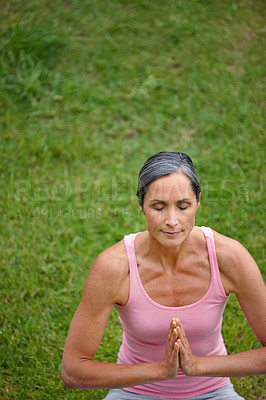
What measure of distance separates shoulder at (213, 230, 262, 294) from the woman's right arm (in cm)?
50

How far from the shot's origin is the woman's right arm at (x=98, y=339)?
2.38 metres

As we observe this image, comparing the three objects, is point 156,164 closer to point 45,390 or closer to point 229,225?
point 45,390

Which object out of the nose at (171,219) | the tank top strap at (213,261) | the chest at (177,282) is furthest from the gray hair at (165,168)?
the chest at (177,282)

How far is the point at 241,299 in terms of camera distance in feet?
8.08

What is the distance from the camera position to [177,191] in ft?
7.27

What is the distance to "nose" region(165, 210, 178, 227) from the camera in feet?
7.34

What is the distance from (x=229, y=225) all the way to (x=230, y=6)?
3.15 metres

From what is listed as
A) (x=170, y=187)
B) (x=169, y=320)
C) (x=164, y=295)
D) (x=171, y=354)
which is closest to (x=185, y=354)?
(x=171, y=354)

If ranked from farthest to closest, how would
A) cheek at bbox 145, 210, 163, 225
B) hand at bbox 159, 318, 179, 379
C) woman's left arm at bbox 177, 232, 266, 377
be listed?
1. woman's left arm at bbox 177, 232, 266, 377
2. cheek at bbox 145, 210, 163, 225
3. hand at bbox 159, 318, 179, 379

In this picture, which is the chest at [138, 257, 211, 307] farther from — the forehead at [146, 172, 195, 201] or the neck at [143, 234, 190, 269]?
the forehead at [146, 172, 195, 201]

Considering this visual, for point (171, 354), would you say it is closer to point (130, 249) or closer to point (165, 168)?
point (130, 249)

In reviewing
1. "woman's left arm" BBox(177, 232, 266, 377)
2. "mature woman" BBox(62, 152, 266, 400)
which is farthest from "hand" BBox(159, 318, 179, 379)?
"woman's left arm" BBox(177, 232, 266, 377)

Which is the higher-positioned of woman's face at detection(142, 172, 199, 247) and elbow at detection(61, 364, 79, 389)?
woman's face at detection(142, 172, 199, 247)

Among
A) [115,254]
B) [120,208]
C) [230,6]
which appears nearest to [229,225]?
[120,208]
